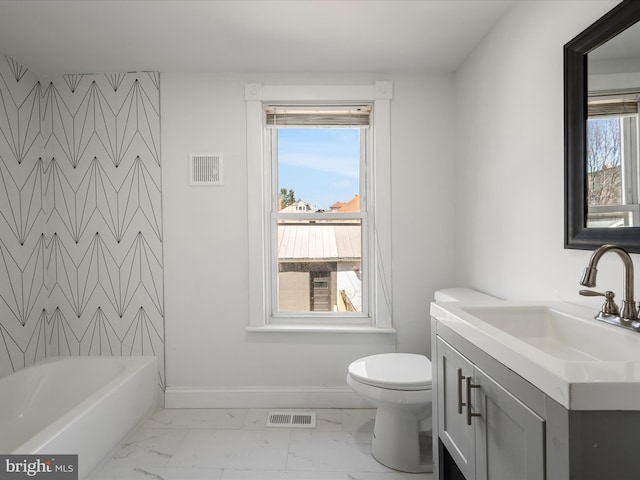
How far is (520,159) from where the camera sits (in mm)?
1817

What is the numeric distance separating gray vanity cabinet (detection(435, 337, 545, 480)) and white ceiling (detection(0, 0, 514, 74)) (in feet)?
5.25

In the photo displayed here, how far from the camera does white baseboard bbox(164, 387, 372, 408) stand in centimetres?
259

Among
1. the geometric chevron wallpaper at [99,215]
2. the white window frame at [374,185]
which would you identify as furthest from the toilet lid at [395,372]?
the geometric chevron wallpaper at [99,215]

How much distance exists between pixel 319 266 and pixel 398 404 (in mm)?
1165

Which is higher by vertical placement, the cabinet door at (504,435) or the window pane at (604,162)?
the window pane at (604,162)

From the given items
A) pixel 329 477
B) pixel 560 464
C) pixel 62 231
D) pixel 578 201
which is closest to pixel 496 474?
pixel 560 464

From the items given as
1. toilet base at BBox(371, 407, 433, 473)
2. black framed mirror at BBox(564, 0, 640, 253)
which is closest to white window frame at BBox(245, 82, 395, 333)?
toilet base at BBox(371, 407, 433, 473)

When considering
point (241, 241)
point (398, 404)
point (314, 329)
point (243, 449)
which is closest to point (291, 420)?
point (243, 449)

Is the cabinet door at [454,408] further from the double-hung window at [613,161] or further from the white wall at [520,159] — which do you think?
the double-hung window at [613,161]

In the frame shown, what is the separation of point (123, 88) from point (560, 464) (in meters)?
2.92

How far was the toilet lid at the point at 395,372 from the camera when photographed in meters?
1.84

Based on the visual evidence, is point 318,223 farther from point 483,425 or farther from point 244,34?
point 483,425

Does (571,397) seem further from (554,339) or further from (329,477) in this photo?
(329,477)

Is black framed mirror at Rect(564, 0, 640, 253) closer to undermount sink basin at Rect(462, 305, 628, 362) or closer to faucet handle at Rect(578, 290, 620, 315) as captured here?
faucet handle at Rect(578, 290, 620, 315)
